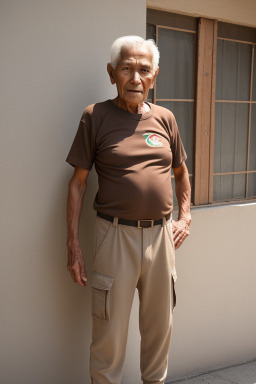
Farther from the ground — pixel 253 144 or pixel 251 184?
pixel 253 144

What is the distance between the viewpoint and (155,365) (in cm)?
259

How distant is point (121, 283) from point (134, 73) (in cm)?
103

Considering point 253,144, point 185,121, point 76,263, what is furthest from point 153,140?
point 253,144

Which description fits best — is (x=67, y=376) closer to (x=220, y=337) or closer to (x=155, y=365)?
(x=155, y=365)

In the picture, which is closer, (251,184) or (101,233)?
(101,233)

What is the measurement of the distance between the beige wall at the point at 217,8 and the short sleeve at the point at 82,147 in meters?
1.09

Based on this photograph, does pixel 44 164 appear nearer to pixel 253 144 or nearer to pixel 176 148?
pixel 176 148

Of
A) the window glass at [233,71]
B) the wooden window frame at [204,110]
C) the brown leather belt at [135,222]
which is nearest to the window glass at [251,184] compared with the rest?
the wooden window frame at [204,110]

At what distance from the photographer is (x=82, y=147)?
2.36 m

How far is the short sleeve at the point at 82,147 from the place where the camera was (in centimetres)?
Answer: 235

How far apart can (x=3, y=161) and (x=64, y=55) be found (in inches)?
25.0

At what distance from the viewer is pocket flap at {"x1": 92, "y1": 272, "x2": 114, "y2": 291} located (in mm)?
2348

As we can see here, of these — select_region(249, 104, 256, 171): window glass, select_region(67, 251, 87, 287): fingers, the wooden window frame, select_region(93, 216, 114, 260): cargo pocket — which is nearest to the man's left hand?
select_region(93, 216, 114, 260): cargo pocket

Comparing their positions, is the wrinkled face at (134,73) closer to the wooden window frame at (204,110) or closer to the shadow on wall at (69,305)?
the shadow on wall at (69,305)
